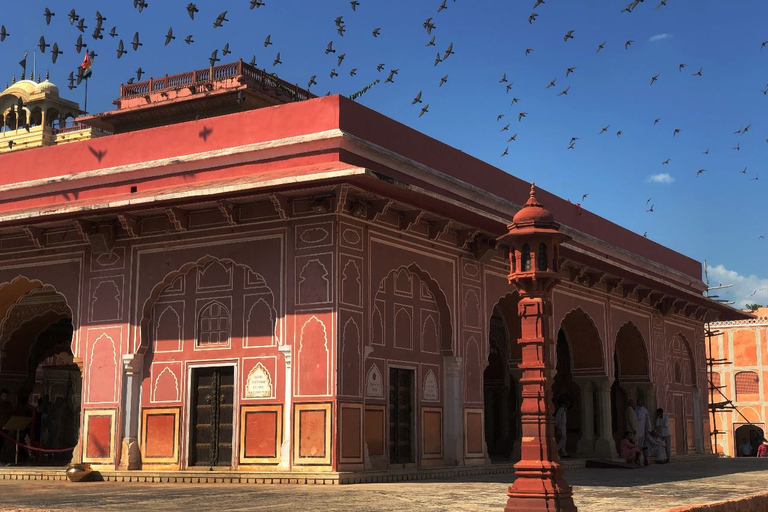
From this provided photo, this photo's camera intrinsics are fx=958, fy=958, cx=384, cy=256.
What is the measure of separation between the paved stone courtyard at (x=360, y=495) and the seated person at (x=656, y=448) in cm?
642

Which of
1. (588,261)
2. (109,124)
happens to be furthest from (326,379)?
(109,124)

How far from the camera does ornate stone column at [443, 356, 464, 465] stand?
14562mm

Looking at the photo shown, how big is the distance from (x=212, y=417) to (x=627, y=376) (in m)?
11.6

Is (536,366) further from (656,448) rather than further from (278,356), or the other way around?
(656,448)

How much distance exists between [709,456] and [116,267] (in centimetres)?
1603

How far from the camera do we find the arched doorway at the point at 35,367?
16.9 meters

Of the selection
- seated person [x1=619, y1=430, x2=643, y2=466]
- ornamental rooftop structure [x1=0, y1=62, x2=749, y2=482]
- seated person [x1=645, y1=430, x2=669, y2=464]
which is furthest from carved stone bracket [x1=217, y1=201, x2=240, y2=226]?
seated person [x1=645, y1=430, x2=669, y2=464]

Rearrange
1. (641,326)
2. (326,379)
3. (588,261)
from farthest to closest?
Result: (641,326) < (588,261) < (326,379)

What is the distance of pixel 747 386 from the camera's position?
42.1 meters

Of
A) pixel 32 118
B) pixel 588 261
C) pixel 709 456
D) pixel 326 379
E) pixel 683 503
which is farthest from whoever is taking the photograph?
pixel 32 118

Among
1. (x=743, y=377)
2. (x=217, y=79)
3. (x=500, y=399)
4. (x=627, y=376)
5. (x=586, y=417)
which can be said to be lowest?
(x=586, y=417)

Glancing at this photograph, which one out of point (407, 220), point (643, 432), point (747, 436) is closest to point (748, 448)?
point (747, 436)

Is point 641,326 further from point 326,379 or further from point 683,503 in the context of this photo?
point 683,503

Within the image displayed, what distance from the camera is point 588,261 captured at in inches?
698
